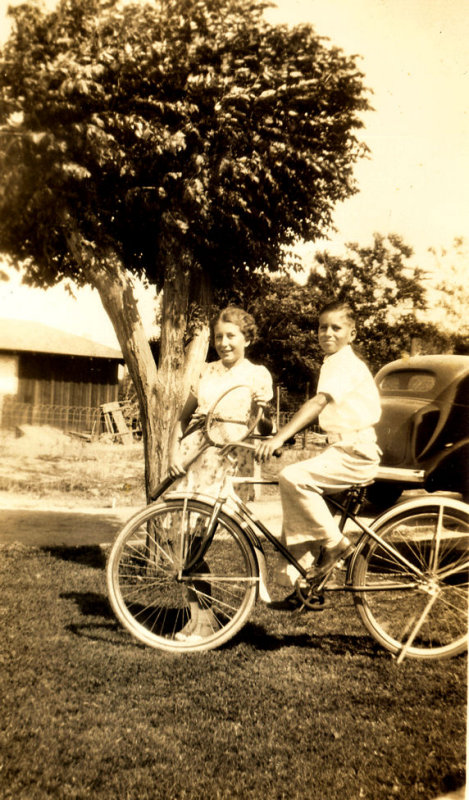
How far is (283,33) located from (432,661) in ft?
8.48

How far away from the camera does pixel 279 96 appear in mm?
2348

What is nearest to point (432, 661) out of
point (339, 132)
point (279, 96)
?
point (339, 132)

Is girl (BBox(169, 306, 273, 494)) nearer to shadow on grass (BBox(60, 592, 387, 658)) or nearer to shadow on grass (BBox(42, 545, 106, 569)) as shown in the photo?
shadow on grass (BBox(60, 592, 387, 658))

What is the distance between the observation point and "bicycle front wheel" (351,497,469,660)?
91.4 inches

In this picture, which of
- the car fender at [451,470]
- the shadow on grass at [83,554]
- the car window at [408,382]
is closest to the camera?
the car fender at [451,470]

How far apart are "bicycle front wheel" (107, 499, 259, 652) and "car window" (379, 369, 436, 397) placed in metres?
1.98

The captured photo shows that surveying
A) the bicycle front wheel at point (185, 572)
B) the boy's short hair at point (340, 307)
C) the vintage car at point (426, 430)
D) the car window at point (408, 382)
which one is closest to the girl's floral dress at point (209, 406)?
the bicycle front wheel at point (185, 572)

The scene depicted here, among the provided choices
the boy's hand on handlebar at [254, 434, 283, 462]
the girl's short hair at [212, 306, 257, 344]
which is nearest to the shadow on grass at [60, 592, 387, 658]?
the boy's hand on handlebar at [254, 434, 283, 462]

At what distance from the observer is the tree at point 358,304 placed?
2.46 m

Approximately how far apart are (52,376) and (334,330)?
1385 mm

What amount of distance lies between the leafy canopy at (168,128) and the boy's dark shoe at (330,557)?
1.35 m

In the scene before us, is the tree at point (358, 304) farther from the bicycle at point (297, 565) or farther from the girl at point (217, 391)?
the bicycle at point (297, 565)

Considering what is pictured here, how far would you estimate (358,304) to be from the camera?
8.01 feet

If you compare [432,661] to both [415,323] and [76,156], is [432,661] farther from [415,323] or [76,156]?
[76,156]
